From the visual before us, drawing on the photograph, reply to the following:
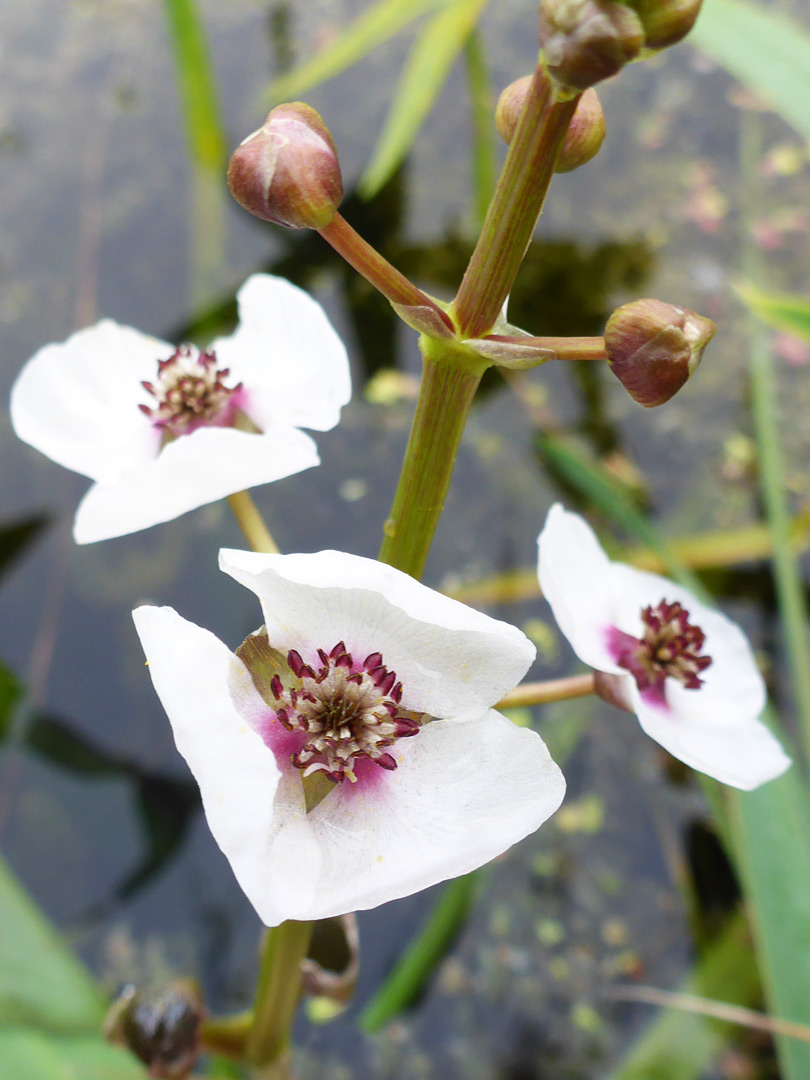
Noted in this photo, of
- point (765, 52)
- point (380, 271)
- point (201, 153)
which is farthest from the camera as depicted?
point (201, 153)

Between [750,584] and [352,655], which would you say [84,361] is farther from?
[750,584]

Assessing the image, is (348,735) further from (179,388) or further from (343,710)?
(179,388)

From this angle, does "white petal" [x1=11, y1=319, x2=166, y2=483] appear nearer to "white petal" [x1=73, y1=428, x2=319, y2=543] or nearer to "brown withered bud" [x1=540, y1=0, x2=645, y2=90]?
"white petal" [x1=73, y1=428, x2=319, y2=543]

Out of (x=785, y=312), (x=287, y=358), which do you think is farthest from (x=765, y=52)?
(x=287, y=358)

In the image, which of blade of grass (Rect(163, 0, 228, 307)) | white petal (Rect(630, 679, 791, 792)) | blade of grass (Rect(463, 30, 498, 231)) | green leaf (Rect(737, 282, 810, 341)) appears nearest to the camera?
white petal (Rect(630, 679, 791, 792))

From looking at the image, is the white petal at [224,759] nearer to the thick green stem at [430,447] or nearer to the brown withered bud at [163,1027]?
the thick green stem at [430,447]

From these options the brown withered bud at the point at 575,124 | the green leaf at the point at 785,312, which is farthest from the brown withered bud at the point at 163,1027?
the green leaf at the point at 785,312

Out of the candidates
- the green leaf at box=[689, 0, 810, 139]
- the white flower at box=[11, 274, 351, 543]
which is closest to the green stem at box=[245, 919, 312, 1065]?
the white flower at box=[11, 274, 351, 543]
